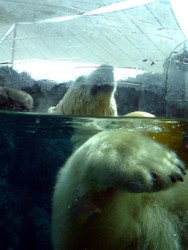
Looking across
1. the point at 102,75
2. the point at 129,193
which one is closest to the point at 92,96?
the point at 102,75

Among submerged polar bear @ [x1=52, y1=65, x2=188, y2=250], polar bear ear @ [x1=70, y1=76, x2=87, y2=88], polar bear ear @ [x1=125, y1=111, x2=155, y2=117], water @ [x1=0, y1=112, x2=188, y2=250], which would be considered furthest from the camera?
water @ [x1=0, y1=112, x2=188, y2=250]

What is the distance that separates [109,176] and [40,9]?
5.43ft

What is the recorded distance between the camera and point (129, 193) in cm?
242

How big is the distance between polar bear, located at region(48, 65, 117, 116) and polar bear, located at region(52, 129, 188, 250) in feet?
2.74

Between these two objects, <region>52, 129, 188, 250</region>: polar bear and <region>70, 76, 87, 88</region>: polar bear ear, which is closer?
<region>52, 129, 188, 250</region>: polar bear

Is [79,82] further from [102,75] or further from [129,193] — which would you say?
[129,193]

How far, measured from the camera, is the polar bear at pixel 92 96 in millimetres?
3341

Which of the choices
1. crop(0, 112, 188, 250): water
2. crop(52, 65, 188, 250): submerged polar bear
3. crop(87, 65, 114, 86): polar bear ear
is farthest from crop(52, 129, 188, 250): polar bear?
crop(87, 65, 114, 86): polar bear ear

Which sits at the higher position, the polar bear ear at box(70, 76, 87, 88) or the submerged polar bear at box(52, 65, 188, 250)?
the polar bear ear at box(70, 76, 87, 88)

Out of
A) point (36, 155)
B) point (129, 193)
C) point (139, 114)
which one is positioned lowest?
point (36, 155)

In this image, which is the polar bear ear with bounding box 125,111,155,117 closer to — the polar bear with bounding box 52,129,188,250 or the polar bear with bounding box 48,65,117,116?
the polar bear with bounding box 48,65,117,116

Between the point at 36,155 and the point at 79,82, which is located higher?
the point at 79,82

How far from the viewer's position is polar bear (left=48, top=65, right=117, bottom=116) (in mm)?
3341

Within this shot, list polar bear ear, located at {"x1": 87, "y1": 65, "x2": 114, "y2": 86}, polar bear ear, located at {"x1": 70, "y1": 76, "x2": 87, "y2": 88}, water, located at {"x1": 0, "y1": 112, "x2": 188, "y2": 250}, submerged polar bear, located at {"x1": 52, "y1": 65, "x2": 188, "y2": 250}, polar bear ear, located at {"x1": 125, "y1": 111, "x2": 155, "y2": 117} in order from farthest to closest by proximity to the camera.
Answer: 1. water, located at {"x1": 0, "y1": 112, "x2": 188, "y2": 250}
2. polar bear ear, located at {"x1": 125, "y1": 111, "x2": 155, "y2": 117}
3. polar bear ear, located at {"x1": 70, "y1": 76, "x2": 87, "y2": 88}
4. polar bear ear, located at {"x1": 87, "y1": 65, "x2": 114, "y2": 86}
5. submerged polar bear, located at {"x1": 52, "y1": 65, "x2": 188, "y2": 250}
